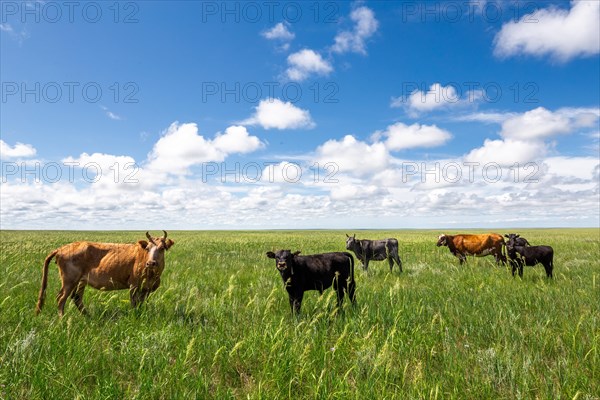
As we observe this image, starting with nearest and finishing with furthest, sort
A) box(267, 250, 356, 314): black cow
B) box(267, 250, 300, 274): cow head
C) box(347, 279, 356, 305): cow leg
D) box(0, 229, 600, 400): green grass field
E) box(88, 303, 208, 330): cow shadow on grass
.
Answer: box(0, 229, 600, 400): green grass field
box(88, 303, 208, 330): cow shadow on grass
box(267, 250, 300, 274): cow head
box(267, 250, 356, 314): black cow
box(347, 279, 356, 305): cow leg

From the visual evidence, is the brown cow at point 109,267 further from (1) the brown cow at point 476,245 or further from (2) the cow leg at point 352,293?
(1) the brown cow at point 476,245

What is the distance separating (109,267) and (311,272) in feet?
13.4

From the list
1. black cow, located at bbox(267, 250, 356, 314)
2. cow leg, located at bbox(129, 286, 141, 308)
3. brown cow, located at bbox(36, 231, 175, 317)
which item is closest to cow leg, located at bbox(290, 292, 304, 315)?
black cow, located at bbox(267, 250, 356, 314)

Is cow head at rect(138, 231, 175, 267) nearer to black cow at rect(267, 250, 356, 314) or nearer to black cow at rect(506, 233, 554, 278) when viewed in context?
black cow at rect(267, 250, 356, 314)

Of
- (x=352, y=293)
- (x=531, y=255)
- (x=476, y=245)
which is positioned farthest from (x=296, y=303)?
(x=476, y=245)

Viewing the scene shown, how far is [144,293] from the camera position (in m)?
7.03

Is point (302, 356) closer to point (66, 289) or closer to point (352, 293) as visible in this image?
point (352, 293)

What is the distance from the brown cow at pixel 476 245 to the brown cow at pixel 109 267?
15779 millimetres

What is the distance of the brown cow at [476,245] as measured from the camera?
1812cm

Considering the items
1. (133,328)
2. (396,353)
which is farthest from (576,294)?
(133,328)

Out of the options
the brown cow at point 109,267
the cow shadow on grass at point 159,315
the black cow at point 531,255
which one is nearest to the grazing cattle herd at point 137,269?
the brown cow at point 109,267

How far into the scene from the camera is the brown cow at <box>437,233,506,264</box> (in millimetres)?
18125

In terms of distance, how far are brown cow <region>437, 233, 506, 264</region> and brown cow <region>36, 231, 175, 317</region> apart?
1578 cm

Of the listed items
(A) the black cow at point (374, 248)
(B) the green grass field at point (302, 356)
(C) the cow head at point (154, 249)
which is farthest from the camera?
(A) the black cow at point (374, 248)
